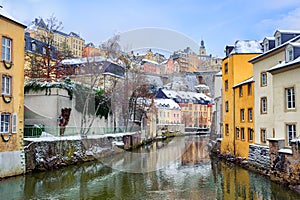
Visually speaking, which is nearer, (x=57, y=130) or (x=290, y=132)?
(x=290, y=132)

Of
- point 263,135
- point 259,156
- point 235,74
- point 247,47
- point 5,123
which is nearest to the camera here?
point 5,123

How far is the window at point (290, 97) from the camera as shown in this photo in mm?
16375

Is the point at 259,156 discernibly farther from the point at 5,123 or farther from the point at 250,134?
the point at 5,123

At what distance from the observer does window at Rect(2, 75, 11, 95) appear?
17.5 meters

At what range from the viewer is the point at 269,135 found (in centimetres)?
1995

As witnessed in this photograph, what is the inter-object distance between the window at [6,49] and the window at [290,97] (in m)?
14.6

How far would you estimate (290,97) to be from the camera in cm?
1661

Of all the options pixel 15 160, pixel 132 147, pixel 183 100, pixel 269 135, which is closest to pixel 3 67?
pixel 15 160

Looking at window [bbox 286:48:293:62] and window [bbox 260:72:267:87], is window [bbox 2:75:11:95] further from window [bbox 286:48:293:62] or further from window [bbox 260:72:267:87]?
window [bbox 260:72:267:87]

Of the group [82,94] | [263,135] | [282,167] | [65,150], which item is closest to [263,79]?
[263,135]

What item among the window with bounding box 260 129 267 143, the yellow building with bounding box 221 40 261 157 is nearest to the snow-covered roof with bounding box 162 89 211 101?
the yellow building with bounding box 221 40 261 157

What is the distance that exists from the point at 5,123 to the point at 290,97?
1462cm

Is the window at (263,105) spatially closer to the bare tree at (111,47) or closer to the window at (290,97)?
the window at (290,97)

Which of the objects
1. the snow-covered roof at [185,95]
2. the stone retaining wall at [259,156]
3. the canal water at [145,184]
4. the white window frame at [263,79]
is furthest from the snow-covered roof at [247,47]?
the snow-covered roof at [185,95]
